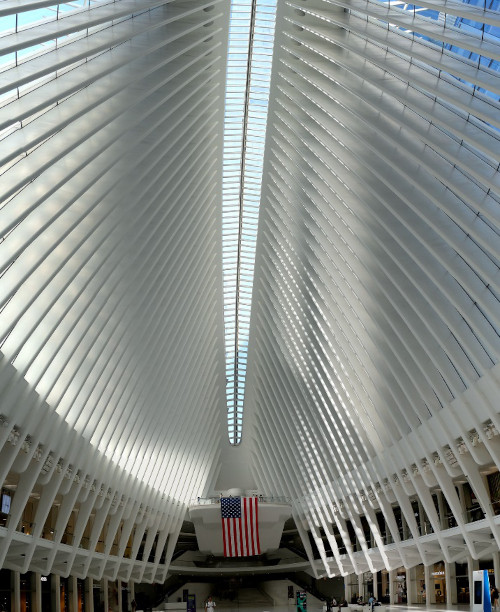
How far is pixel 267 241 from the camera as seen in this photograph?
116 ft

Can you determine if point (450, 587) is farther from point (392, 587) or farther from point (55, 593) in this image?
point (55, 593)

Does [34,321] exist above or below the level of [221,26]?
below

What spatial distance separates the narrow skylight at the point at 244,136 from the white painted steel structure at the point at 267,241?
500 mm

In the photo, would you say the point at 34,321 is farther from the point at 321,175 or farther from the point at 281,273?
the point at 281,273

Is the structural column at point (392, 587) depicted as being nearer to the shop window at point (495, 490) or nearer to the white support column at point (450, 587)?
the white support column at point (450, 587)

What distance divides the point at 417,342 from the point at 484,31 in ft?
42.1

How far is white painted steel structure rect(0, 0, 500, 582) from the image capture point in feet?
58.0

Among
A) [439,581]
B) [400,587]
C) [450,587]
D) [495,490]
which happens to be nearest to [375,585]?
[400,587]

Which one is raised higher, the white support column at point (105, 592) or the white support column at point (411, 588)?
the white support column at point (411, 588)

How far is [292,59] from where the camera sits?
78.3ft

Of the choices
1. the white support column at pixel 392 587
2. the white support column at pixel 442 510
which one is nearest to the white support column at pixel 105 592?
the white support column at pixel 392 587

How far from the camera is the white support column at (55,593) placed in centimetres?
3650

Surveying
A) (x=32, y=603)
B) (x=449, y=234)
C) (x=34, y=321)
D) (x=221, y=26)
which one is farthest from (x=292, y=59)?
(x=32, y=603)

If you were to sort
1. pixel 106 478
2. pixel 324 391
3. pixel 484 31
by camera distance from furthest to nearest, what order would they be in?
pixel 324 391, pixel 106 478, pixel 484 31
